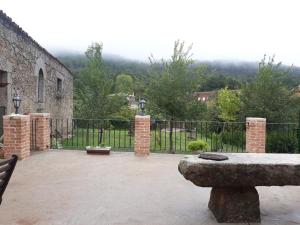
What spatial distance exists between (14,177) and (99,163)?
2012 millimetres

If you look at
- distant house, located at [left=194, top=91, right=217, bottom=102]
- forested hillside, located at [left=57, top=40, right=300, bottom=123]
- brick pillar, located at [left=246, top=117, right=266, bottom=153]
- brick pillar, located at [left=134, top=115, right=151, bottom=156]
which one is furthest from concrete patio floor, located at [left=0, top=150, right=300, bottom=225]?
distant house, located at [left=194, top=91, right=217, bottom=102]

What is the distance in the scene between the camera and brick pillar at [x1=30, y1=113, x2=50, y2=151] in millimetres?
9508

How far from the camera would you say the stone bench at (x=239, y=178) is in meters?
3.95

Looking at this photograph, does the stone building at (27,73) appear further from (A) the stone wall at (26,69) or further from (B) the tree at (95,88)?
(B) the tree at (95,88)

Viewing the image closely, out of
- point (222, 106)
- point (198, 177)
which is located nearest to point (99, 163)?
point (198, 177)

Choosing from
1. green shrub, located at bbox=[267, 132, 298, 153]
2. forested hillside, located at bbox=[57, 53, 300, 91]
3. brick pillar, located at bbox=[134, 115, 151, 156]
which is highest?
forested hillside, located at bbox=[57, 53, 300, 91]

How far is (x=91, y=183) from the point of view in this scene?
5930 mm

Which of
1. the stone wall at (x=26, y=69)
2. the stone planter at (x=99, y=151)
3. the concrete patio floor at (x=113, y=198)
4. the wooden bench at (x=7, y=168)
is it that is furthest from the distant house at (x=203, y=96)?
the wooden bench at (x=7, y=168)

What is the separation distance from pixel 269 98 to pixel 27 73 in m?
11.9

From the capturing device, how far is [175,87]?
46.7 ft

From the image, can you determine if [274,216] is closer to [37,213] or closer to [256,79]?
[37,213]

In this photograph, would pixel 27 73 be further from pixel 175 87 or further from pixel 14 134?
pixel 175 87

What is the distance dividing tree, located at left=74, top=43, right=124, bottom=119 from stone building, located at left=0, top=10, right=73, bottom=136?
180 inches

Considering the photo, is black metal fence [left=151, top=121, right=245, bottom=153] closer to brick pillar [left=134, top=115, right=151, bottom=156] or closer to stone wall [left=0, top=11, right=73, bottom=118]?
brick pillar [left=134, top=115, right=151, bottom=156]
